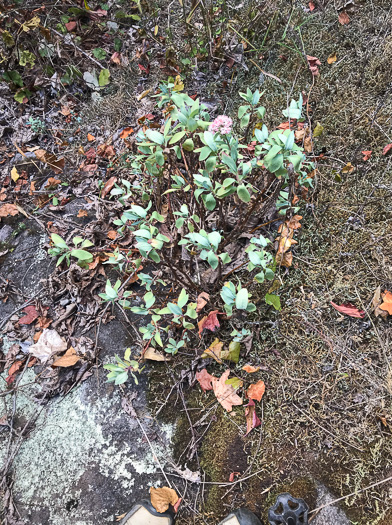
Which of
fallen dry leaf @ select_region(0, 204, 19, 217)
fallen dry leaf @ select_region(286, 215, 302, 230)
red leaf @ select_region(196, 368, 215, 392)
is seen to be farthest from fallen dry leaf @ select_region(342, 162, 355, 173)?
fallen dry leaf @ select_region(0, 204, 19, 217)

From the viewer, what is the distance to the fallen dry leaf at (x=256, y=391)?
1590 mm

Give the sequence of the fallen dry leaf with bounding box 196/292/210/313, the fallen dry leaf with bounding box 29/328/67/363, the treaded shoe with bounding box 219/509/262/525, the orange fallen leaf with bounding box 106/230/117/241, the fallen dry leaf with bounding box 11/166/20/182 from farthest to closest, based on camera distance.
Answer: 1. the fallen dry leaf with bounding box 11/166/20/182
2. the orange fallen leaf with bounding box 106/230/117/241
3. the fallen dry leaf with bounding box 29/328/67/363
4. the fallen dry leaf with bounding box 196/292/210/313
5. the treaded shoe with bounding box 219/509/262/525

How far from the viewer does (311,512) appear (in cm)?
138

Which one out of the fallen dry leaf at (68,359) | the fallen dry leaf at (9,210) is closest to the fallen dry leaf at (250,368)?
the fallen dry leaf at (68,359)

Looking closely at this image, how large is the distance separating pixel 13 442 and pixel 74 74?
333 cm

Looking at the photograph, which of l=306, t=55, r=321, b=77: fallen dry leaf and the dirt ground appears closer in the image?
the dirt ground

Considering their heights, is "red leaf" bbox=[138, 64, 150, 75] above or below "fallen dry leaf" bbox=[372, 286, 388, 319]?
above

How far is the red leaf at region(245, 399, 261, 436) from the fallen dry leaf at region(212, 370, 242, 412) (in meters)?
0.05

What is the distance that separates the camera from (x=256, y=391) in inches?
62.9

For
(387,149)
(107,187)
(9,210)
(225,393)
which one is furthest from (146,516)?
(9,210)

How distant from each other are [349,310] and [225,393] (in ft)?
2.48

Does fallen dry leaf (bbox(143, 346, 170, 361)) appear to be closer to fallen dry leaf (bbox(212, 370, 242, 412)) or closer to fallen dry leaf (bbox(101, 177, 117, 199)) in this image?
fallen dry leaf (bbox(212, 370, 242, 412))

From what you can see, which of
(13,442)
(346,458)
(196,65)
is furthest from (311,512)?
(196,65)

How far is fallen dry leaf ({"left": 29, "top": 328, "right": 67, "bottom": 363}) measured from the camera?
200 centimetres
